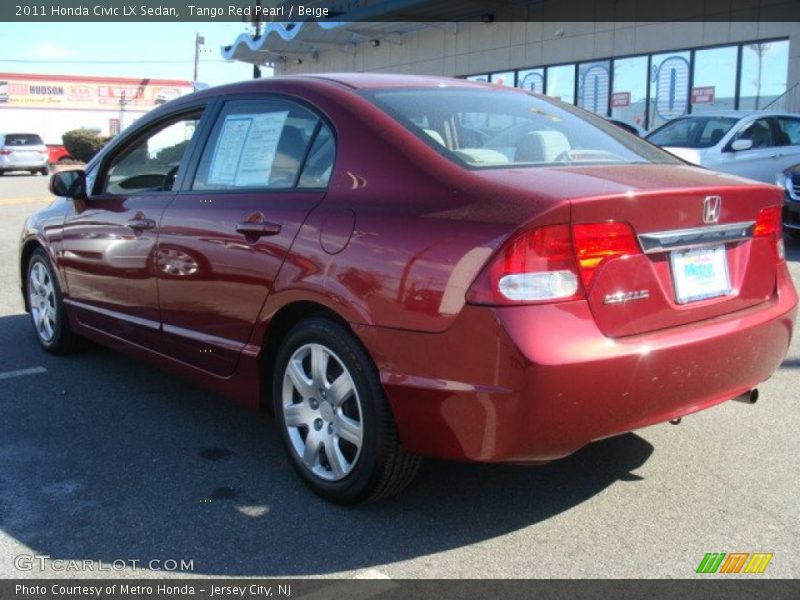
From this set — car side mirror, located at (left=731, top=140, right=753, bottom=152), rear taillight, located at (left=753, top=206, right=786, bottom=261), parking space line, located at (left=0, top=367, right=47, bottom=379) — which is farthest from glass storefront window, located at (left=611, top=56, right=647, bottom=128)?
rear taillight, located at (left=753, top=206, right=786, bottom=261)

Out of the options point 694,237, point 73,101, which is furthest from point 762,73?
point 73,101

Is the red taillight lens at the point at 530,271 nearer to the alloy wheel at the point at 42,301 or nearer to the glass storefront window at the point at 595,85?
the alloy wheel at the point at 42,301

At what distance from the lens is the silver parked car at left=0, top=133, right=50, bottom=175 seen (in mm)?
32594

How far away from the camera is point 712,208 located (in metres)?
3.17

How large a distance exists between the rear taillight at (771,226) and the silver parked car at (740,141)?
8.49m

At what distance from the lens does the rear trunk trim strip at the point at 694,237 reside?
9.84 feet

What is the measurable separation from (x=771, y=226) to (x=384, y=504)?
1.90 meters

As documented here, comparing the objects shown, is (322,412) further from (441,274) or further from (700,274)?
(700,274)

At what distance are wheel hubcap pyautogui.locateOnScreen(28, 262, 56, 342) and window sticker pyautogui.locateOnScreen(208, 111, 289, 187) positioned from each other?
199 centimetres

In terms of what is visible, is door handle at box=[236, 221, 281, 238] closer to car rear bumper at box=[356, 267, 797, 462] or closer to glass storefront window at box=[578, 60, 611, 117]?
car rear bumper at box=[356, 267, 797, 462]

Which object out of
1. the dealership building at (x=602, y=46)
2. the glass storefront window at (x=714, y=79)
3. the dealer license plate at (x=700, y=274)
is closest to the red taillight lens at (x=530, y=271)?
the dealer license plate at (x=700, y=274)
